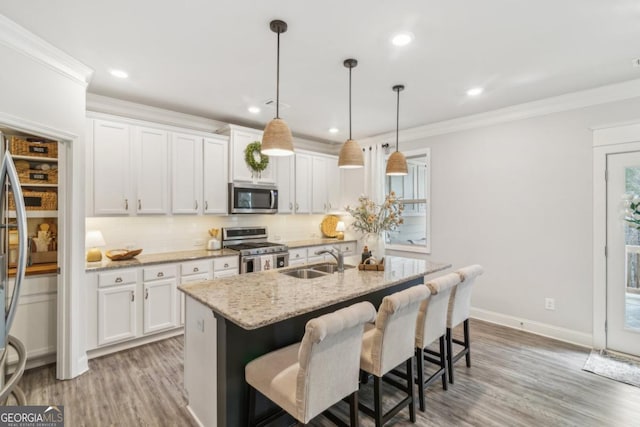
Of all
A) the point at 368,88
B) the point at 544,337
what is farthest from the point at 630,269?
the point at 368,88

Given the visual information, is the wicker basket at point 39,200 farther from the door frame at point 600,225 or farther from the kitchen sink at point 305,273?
the door frame at point 600,225

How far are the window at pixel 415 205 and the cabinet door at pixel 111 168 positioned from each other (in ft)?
12.9

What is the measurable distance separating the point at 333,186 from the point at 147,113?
324 cm

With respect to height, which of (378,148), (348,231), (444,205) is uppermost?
(378,148)

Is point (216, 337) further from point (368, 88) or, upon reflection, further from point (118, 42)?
point (368, 88)

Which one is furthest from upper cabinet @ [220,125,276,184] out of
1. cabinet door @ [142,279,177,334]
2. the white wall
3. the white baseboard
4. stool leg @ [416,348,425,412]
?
the white baseboard

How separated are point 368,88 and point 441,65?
80 centimetres

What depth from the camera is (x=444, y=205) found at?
186 inches

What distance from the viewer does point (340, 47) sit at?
2.58 m

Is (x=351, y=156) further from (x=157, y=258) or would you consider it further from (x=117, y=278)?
(x=117, y=278)

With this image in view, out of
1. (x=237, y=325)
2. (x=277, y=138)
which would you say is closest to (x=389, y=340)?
(x=237, y=325)

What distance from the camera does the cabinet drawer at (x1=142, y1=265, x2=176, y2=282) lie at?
3.45 meters

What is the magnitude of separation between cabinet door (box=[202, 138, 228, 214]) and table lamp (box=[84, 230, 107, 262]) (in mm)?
1219

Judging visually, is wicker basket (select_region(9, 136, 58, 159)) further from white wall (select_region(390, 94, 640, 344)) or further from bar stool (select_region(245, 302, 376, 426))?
white wall (select_region(390, 94, 640, 344))
